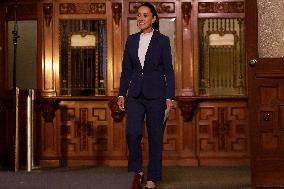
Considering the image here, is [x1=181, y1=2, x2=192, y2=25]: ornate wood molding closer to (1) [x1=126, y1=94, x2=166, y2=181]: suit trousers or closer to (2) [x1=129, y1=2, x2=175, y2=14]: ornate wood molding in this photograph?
(2) [x1=129, y1=2, x2=175, y2=14]: ornate wood molding

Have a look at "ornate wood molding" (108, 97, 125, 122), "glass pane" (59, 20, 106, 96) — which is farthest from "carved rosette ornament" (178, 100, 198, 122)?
"glass pane" (59, 20, 106, 96)

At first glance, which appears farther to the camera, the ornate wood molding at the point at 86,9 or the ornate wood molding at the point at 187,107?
the ornate wood molding at the point at 86,9

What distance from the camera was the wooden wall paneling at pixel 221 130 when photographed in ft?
21.1

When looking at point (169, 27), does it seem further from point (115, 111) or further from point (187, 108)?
point (115, 111)

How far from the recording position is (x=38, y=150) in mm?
6508

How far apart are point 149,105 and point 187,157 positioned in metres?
2.58

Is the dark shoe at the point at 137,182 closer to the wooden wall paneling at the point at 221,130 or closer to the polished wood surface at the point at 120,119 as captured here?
the polished wood surface at the point at 120,119

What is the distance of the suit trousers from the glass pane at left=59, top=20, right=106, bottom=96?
262 cm

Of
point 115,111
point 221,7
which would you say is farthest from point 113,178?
point 221,7

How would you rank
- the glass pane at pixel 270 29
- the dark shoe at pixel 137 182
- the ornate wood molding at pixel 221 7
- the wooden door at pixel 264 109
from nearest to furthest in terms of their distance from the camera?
the dark shoe at pixel 137 182, the wooden door at pixel 264 109, the glass pane at pixel 270 29, the ornate wood molding at pixel 221 7

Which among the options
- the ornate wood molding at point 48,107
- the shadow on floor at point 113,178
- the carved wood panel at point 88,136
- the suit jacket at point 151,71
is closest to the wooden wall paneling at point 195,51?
the carved wood panel at point 88,136

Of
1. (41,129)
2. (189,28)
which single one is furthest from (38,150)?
(189,28)

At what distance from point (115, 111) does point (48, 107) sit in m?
0.79

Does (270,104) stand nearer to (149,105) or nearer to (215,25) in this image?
(149,105)
